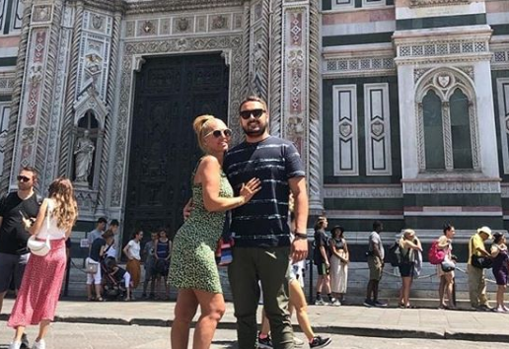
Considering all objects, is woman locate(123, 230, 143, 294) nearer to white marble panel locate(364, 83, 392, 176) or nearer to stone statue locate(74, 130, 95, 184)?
stone statue locate(74, 130, 95, 184)

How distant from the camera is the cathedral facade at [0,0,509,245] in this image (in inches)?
431

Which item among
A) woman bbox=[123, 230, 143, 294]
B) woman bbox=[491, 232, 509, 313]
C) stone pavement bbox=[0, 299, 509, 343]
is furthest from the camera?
woman bbox=[123, 230, 143, 294]

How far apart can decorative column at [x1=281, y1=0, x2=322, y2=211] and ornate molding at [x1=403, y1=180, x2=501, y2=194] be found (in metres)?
2.03

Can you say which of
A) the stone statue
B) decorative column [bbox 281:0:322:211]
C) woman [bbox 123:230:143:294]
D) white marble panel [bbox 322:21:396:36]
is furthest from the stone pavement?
white marble panel [bbox 322:21:396:36]

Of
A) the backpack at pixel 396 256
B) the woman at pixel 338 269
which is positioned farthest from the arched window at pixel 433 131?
the woman at pixel 338 269

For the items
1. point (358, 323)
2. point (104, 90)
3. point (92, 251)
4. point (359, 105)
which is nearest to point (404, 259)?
point (358, 323)

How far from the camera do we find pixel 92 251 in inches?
354

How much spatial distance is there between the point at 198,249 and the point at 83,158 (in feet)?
34.1

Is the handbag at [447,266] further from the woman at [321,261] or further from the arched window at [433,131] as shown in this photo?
the arched window at [433,131]

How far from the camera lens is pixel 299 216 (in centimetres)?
294

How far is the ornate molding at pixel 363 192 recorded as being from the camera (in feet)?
36.6

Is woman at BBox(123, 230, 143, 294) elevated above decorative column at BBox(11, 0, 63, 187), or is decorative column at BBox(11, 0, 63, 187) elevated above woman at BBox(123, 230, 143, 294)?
decorative column at BBox(11, 0, 63, 187)

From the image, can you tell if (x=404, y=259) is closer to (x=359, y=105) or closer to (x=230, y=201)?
(x=359, y=105)

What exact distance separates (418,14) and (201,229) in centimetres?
1044
